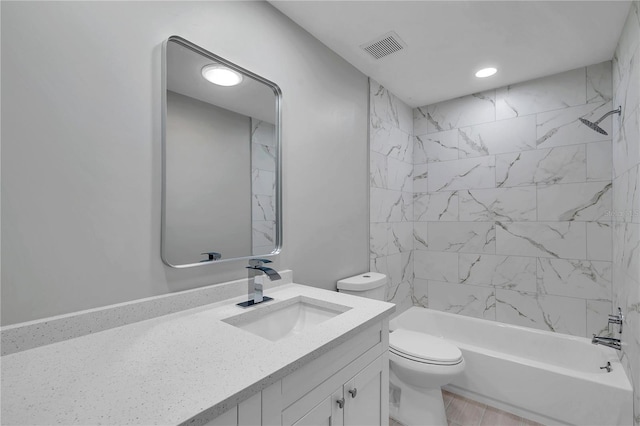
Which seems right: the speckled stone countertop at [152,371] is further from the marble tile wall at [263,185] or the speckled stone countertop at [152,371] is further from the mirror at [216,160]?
the marble tile wall at [263,185]

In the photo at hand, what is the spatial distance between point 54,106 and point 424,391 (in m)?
2.38

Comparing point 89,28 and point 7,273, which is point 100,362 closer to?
point 7,273

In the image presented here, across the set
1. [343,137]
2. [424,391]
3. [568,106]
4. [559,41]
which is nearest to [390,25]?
[343,137]

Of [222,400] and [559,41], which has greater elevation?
[559,41]

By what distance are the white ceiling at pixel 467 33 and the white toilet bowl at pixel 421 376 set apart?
2.05m

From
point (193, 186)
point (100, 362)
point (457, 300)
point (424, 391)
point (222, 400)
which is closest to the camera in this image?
point (222, 400)

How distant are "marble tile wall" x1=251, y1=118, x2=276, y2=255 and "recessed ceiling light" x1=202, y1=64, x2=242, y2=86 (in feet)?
0.66

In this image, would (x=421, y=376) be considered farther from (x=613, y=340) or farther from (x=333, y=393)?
(x=613, y=340)

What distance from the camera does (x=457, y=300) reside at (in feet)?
9.39

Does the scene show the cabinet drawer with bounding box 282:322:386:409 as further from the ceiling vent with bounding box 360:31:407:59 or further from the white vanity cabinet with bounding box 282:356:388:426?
the ceiling vent with bounding box 360:31:407:59

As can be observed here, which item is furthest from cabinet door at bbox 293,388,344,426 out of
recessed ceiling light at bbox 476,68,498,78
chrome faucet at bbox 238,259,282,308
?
recessed ceiling light at bbox 476,68,498,78

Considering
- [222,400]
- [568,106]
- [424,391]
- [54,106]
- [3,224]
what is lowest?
[424,391]

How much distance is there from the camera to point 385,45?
2.02 meters

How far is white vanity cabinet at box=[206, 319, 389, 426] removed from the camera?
793 millimetres
